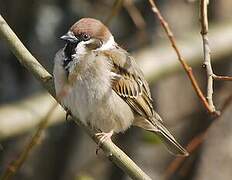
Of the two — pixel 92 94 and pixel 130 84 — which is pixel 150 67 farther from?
pixel 92 94

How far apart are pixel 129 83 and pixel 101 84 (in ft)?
0.90

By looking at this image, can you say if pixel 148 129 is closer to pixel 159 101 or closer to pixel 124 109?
pixel 124 109

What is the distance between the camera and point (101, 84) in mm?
3980

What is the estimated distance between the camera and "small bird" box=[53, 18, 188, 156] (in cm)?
387

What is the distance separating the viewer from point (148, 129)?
14.5 feet

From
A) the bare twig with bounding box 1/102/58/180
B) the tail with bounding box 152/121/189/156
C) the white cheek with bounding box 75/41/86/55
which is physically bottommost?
the tail with bounding box 152/121/189/156

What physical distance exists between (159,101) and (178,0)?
913 mm

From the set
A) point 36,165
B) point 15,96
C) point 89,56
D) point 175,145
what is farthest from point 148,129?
point 36,165

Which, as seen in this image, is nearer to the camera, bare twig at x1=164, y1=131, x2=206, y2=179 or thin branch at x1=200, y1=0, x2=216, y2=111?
thin branch at x1=200, y1=0, x2=216, y2=111

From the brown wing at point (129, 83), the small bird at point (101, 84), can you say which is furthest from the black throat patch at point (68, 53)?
the brown wing at point (129, 83)

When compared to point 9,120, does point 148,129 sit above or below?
below

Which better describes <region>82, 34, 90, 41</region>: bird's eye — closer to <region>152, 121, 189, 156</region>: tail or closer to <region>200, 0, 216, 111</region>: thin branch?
<region>152, 121, 189, 156</region>: tail

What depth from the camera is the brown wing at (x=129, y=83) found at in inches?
161

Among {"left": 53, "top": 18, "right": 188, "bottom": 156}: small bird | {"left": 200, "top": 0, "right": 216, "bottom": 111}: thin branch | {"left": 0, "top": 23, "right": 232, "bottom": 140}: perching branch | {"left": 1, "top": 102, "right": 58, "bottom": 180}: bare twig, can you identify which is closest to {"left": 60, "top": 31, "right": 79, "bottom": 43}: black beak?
{"left": 53, "top": 18, "right": 188, "bottom": 156}: small bird
